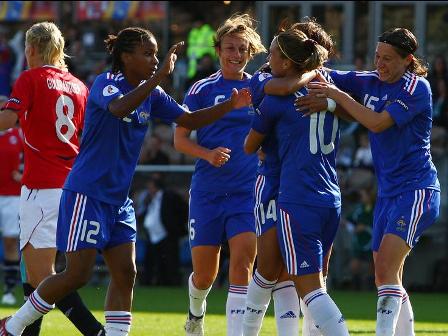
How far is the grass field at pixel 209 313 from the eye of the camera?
11.2 meters

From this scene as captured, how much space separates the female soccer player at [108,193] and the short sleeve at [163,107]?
11.2 inches

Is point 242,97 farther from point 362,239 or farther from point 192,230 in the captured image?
point 362,239

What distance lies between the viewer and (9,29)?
23844 mm

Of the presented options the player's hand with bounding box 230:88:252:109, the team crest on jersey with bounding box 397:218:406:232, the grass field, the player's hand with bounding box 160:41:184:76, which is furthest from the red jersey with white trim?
the team crest on jersey with bounding box 397:218:406:232

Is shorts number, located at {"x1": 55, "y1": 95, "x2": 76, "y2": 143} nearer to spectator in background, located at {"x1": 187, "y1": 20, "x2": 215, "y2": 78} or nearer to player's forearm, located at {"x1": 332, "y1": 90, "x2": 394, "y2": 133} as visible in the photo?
player's forearm, located at {"x1": 332, "y1": 90, "x2": 394, "y2": 133}

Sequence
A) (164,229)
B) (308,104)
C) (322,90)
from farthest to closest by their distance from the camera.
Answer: (164,229)
(322,90)
(308,104)

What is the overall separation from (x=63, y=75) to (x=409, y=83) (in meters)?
2.52

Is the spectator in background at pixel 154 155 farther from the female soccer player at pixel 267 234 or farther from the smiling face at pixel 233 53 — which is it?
the female soccer player at pixel 267 234

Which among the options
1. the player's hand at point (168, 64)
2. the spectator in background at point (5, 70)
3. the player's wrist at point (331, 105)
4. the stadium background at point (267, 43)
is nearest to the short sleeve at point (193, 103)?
the player's hand at point (168, 64)

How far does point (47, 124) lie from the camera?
27.5ft

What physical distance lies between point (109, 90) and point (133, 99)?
224 millimetres

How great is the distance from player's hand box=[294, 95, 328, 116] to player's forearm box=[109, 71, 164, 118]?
0.87 m

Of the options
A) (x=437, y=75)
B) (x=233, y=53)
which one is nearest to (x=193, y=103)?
(x=233, y=53)

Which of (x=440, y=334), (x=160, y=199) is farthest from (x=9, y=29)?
(x=440, y=334)
